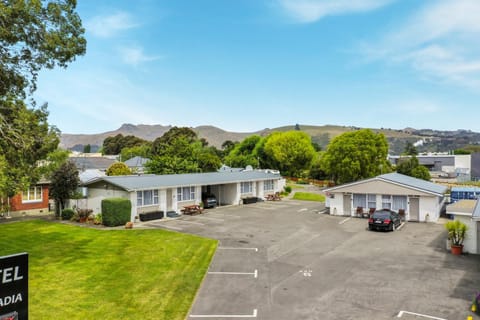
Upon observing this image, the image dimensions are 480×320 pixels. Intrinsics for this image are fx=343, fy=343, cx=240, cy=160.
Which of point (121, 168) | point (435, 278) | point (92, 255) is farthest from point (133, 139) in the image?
point (435, 278)

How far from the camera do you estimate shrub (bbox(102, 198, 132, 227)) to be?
2658cm

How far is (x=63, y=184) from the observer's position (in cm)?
2977

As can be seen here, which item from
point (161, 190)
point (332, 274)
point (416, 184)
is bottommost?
point (332, 274)

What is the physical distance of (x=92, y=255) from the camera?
18.2 m

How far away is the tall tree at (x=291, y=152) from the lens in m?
75.5

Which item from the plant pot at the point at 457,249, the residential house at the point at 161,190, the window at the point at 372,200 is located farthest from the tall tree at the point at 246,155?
the plant pot at the point at 457,249

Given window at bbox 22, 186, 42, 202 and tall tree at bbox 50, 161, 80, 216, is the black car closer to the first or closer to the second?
tall tree at bbox 50, 161, 80, 216

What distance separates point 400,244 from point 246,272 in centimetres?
1097

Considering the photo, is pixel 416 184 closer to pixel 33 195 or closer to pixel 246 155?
pixel 33 195

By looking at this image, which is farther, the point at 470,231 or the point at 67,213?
the point at 67,213

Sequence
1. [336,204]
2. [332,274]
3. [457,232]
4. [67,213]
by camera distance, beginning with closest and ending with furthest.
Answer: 1. [332,274]
2. [457,232]
3. [67,213]
4. [336,204]

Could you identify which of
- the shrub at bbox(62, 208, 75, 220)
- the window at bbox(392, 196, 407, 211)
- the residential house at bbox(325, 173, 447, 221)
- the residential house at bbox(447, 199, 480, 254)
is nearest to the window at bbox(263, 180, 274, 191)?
the residential house at bbox(325, 173, 447, 221)

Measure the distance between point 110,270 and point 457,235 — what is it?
60.0 ft

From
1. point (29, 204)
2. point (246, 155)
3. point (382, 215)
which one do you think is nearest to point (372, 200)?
point (382, 215)
